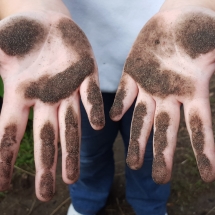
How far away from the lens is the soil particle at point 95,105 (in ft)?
2.89

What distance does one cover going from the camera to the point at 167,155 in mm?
873

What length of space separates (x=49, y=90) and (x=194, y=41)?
1.46 ft

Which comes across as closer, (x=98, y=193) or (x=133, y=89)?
(x=133, y=89)

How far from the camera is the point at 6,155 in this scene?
84cm

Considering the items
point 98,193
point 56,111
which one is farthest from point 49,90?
point 98,193

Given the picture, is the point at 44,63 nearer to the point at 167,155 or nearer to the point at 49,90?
the point at 49,90

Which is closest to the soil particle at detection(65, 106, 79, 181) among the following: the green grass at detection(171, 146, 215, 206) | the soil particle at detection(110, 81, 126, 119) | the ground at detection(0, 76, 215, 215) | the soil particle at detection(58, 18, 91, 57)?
the soil particle at detection(110, 81, 126, 119)

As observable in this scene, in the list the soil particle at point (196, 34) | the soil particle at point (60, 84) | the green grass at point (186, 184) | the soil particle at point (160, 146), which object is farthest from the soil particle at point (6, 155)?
the green grass at point (186, 184)

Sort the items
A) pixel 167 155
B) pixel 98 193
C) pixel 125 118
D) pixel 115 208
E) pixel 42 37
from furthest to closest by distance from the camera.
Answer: pixel 115 208
pixel 98 193
pixel 125 118
pixel 42 37
pixel 167 155

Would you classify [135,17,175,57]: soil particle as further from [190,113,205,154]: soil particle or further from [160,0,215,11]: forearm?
[190,113,205,154]: soil particle

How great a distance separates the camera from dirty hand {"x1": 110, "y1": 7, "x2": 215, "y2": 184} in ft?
2.85

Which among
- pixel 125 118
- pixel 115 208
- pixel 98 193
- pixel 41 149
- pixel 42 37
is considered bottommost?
pixel 115 208

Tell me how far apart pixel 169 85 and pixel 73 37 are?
0.32 metres

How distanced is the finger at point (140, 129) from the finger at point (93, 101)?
3.8 inches
